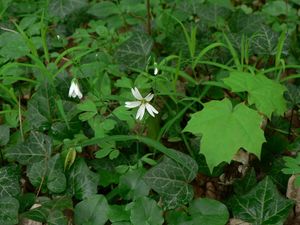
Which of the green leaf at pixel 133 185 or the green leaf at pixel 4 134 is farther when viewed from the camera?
the green leaf at pixel 4 134

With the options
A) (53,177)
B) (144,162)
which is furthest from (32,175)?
Answer: (144,162)

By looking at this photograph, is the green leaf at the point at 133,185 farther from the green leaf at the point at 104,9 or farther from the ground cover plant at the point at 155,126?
the green leaf at the point at 104,9

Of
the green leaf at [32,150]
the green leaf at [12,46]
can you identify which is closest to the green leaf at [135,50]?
the green leaf at [12,46]

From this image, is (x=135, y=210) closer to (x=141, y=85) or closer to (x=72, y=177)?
(x=72, y=177)

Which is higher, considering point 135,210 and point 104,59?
point 104,59

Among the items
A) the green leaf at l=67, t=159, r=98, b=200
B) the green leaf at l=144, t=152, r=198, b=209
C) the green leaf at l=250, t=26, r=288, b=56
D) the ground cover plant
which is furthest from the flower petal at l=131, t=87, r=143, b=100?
the green leaf at l=250, t=26, r=288, b=56

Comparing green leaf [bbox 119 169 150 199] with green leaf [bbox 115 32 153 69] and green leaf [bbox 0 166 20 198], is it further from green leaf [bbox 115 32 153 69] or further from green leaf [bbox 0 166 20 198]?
green leaf [bbox 115 32 153 69]

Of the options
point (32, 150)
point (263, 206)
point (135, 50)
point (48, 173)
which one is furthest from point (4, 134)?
point (263, 206)
